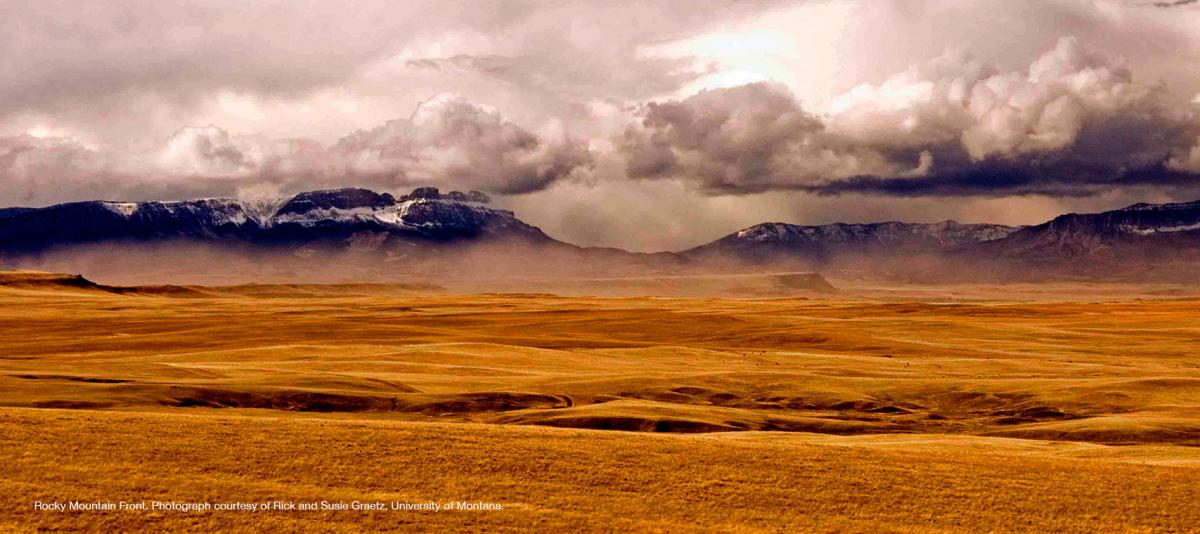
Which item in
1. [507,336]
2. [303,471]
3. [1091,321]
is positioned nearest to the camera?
[303,471]

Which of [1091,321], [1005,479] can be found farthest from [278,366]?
[1091,321]

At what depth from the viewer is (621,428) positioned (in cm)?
5491

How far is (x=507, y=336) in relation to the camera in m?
128

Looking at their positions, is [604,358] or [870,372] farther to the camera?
[604,358]

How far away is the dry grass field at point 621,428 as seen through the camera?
28562 mm

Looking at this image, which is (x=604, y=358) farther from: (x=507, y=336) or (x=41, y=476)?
(x=41, y=476)

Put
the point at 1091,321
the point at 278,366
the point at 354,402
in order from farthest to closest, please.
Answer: the point at 1091,321, the point at 278,366, the point at 354,402

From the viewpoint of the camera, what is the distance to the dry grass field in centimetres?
2856

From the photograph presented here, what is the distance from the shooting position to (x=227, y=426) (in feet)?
114

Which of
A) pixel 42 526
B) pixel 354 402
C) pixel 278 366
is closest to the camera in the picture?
pixel 42 526

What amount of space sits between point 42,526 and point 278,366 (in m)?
57.2

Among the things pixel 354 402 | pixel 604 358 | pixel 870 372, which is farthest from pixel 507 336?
pixel 354 402

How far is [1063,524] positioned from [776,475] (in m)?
7.59

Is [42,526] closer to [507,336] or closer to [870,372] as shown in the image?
[870,372]
